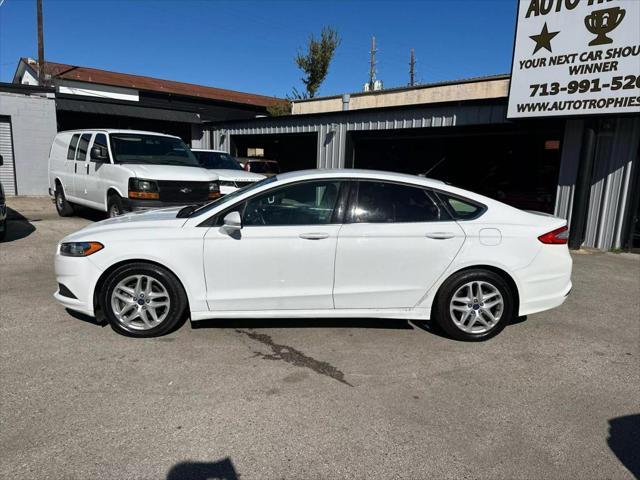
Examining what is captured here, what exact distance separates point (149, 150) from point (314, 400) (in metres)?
7.30

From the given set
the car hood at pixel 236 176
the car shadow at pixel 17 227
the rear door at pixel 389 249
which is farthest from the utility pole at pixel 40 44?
the rear door at pixel 389 249

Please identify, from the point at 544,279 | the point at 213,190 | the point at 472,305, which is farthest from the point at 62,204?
the point at 544,279

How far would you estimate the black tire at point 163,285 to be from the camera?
411 centimetres

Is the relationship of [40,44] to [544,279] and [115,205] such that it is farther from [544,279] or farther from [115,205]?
[544,279]

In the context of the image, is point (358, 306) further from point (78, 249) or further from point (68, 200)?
point (68, 200)

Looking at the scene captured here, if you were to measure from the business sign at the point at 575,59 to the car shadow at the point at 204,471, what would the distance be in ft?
28.9

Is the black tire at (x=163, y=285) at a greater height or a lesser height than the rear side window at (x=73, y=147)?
lesser

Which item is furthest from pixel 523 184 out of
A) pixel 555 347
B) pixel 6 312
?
pixel 6 312

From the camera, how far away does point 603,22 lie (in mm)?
8242

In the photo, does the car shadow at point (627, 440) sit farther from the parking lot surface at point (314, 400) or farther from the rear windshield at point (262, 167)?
the rear windshield at point (262, 167)

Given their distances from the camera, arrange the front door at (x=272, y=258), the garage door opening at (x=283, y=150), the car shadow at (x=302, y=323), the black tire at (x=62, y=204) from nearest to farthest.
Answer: the front door at (x=272, y=258) → the car shadow at (x=302, y=323) → the black tire at (x=62, y=204) → the garage door opening at (x=283, y=150)

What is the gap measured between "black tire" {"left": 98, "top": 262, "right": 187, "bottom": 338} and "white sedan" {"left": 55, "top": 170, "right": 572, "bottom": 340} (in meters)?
0.01

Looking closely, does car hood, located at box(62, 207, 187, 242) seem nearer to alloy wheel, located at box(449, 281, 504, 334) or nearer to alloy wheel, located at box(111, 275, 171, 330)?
alloy wheel, located at box(111, 275, 171, 330)

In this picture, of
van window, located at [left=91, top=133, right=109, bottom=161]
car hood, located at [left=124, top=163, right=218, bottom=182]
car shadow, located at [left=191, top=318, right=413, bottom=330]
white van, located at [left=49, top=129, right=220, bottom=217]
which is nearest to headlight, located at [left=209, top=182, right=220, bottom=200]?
white van, located at [left=49, top=129, right=220, bottom=217]
